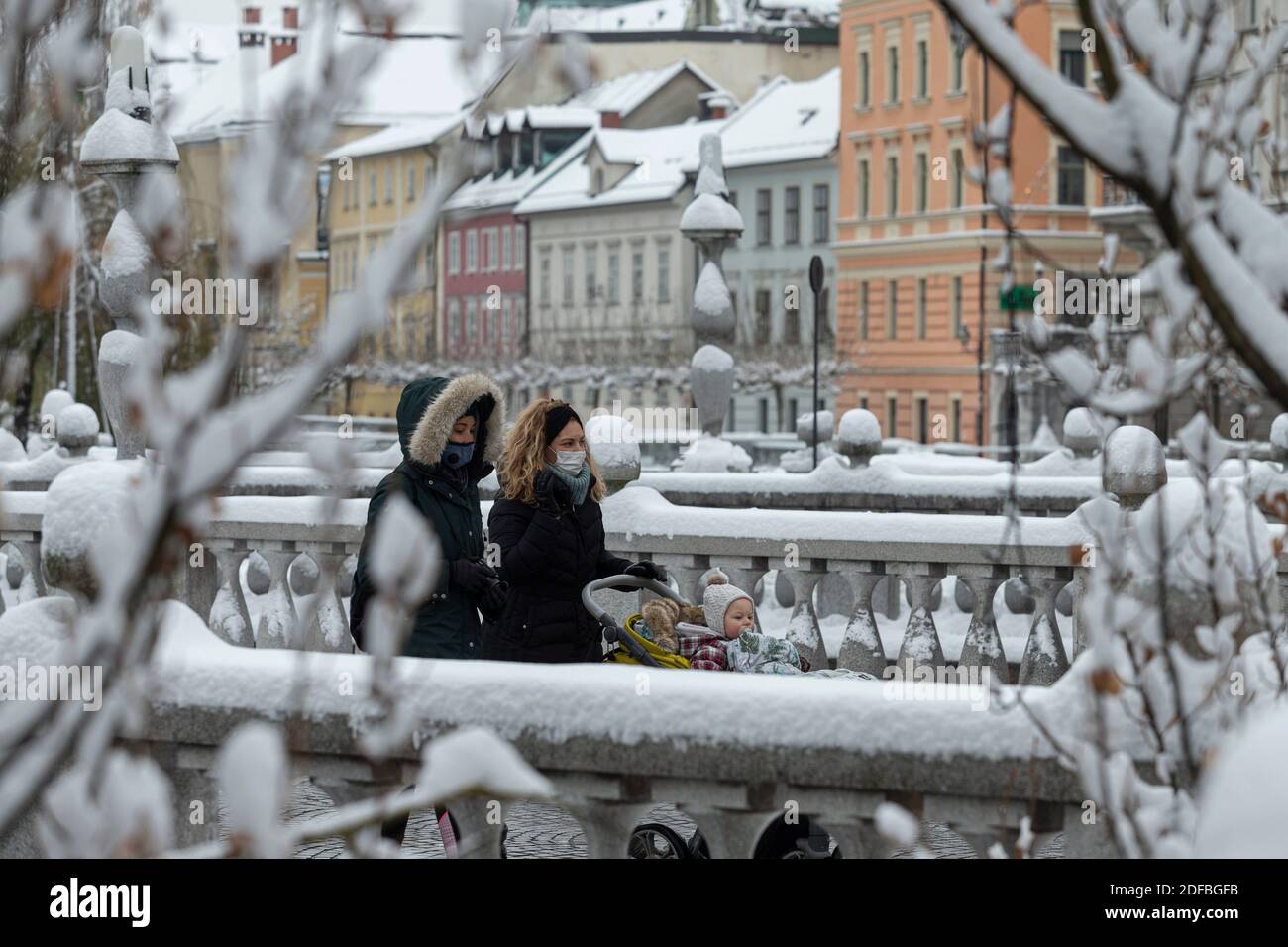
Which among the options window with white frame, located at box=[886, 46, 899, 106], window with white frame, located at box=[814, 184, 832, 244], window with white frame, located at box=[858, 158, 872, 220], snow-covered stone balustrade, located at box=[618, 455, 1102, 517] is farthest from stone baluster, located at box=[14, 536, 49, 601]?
window with white frame, located at box=[814, 184, 832, 244]

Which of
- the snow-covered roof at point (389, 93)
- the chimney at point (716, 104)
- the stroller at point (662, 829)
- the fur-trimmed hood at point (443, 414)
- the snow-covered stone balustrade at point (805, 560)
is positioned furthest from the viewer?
the snow-covered roof at point (389, 93)

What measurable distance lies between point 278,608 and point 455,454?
15.0 ft

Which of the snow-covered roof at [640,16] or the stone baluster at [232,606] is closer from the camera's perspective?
the stone baluster at [232,606]

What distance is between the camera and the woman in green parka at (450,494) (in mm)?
6836

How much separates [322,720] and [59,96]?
7.24 ft

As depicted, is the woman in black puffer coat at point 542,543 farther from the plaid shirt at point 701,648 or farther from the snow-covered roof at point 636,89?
the snow-covered roof at point 636,89

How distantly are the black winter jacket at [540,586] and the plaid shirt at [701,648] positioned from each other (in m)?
0.44

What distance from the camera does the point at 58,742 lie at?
2.31 metres

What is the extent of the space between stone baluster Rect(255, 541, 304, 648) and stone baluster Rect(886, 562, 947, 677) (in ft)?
9.57

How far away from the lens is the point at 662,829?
6215mm

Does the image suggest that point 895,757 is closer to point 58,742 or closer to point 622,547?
point 58,742

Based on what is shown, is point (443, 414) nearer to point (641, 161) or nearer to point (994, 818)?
point (994, 818)

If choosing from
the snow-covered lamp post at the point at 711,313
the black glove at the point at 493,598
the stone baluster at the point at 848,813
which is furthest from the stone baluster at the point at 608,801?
the snow-covered lamp post at the point at 711,313
